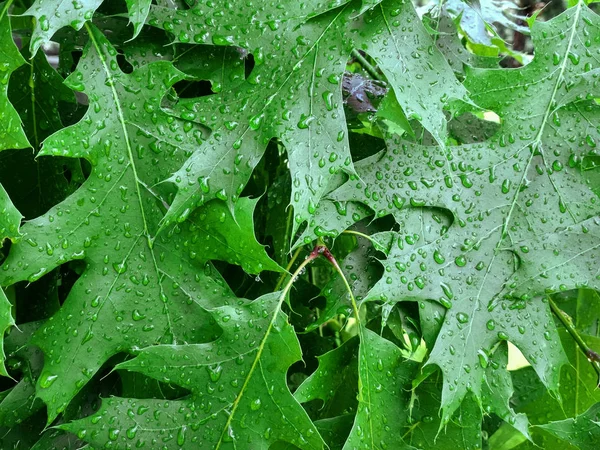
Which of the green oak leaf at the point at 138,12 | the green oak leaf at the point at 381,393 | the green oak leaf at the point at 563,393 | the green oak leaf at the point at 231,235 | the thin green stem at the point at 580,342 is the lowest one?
the green oak leaf at the point at 563,393

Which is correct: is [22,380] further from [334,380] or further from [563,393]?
[563,393]

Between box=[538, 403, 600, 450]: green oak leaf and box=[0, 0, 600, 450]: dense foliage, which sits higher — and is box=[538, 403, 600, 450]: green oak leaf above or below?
below

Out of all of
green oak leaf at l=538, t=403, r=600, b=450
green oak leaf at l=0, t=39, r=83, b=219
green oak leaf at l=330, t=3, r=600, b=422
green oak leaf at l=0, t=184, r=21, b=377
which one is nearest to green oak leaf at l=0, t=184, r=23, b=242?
green oak leaf at l=0, t=184, r=21, b=377

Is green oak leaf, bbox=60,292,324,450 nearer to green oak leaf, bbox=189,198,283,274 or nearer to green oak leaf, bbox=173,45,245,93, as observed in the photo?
green oak leaf, bbox=189,198,283,274

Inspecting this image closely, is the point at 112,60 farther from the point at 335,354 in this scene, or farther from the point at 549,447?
the point at 549,447

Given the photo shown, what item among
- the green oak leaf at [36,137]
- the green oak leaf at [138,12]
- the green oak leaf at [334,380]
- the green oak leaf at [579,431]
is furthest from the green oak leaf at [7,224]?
the green oak leaf at [579,431]

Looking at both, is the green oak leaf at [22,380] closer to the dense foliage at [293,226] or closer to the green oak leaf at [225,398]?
the dense foliage at [293,226]

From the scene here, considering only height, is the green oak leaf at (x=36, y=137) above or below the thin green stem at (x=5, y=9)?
below

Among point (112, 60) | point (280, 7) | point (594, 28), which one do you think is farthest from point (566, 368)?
point (112, 60)
